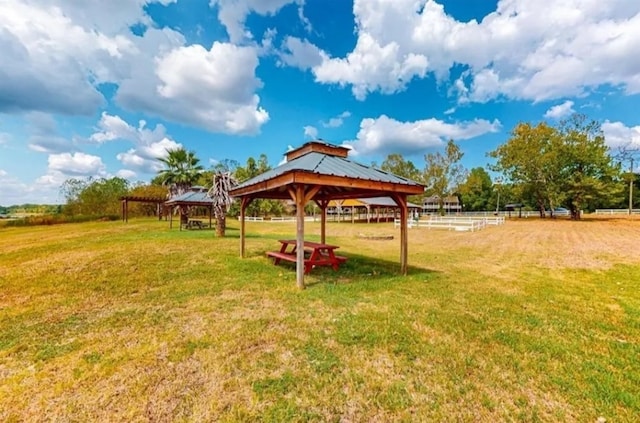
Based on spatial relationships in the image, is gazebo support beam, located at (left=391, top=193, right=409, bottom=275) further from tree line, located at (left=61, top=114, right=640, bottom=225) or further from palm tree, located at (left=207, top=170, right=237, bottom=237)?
tree line, located at (left=61, top=114, right=640, bottom=225)

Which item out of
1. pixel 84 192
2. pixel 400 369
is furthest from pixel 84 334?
pixel 84 192

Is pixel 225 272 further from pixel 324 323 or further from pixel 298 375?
pixel 298 375

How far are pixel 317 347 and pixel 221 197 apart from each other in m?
13.4

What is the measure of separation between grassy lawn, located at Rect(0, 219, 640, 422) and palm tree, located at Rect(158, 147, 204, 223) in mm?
24639

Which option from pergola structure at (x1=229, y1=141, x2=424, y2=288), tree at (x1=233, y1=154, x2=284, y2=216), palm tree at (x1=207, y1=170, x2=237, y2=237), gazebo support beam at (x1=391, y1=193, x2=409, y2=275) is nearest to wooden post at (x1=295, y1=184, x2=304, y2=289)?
pergola structure at (x1=229, y1=141, x2=424, y2=288)

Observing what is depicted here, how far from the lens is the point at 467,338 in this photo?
3.69m

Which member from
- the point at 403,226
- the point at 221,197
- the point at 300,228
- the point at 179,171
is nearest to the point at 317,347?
the point at 300,228

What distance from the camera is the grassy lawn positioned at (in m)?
2.46

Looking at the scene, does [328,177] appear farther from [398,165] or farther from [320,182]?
[398,165]

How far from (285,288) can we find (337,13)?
1306 cm

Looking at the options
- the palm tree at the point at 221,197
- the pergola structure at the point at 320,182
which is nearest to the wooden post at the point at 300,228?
the pergola structure at the point at 320,182

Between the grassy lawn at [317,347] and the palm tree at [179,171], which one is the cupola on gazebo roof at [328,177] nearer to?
the grassy lawn at [317,347]

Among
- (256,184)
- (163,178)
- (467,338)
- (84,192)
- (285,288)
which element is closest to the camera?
(467,338)

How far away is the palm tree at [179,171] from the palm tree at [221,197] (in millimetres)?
16576
